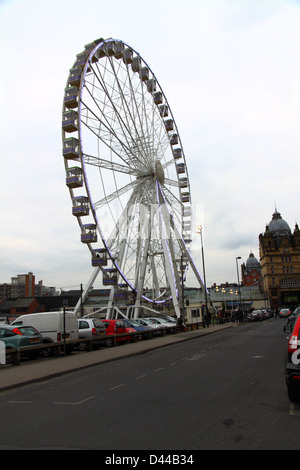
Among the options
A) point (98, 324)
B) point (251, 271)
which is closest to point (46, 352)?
point (98, 324)

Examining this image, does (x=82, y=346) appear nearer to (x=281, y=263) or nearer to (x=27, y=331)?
(x=27, y=331)

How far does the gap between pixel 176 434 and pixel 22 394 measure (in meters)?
5.51

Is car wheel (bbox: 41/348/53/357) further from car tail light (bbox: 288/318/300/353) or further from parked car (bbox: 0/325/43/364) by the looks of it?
car tail light (bbox: 288/318/300/353)

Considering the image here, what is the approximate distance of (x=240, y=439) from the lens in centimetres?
541

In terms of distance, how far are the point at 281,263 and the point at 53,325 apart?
10589 cm

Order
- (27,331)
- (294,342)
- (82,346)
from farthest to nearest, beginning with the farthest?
(82,346), (27,331), (294,342)

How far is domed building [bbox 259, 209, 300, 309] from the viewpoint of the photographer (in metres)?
109

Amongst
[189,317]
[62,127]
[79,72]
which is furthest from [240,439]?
[189,317]

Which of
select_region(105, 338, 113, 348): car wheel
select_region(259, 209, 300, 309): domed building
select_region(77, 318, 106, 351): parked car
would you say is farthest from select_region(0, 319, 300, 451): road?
select_region(259, 209, 300, 309): domed building

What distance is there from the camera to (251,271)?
159375 millimetres

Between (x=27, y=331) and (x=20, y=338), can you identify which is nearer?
(x=20, y=338)

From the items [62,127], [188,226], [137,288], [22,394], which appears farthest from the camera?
[188,226]

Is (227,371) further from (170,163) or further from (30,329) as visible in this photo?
(170,163)

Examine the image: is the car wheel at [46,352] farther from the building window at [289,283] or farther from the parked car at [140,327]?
the building window at [289,283]
